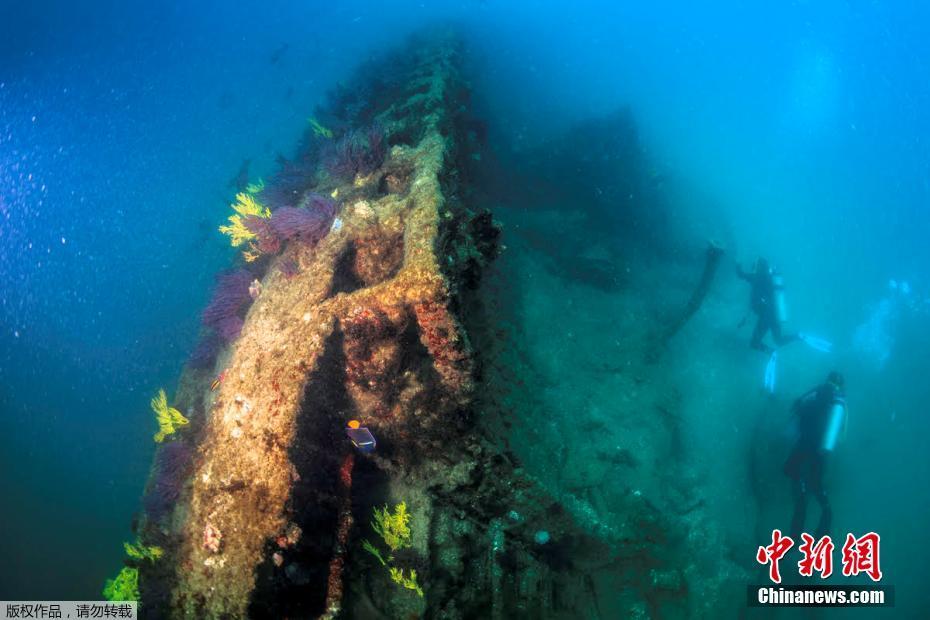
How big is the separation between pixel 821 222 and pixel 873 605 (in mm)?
26673

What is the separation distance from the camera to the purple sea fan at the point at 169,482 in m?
4.90

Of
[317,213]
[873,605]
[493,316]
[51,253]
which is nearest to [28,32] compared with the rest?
[51,253]

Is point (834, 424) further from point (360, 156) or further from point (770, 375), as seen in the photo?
point (360, 156)

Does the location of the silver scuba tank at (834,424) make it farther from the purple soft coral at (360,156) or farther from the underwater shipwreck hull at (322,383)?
the purple soft coral at (360,156)

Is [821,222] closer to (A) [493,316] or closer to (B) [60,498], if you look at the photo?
(A) [493,316]

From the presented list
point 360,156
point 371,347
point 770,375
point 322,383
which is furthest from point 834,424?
point 360,156

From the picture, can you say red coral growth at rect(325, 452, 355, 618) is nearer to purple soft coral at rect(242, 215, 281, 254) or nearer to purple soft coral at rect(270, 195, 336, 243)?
purple soft coral at rect(270, 195, 336, 243)

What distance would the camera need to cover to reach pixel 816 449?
9.65 m

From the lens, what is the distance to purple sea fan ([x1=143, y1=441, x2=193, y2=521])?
16.1 feet

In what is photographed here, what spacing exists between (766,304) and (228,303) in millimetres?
13988

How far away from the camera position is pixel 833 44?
91.9 m

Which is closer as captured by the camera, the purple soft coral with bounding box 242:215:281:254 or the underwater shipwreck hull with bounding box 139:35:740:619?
the underwater shipwreck hull with bounding box 139:35:740:619

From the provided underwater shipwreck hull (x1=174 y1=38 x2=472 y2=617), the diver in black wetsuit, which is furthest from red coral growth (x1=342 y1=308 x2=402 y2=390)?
the diver in black wetsuit

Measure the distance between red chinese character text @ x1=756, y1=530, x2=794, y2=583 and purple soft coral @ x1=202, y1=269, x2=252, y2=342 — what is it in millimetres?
9855
